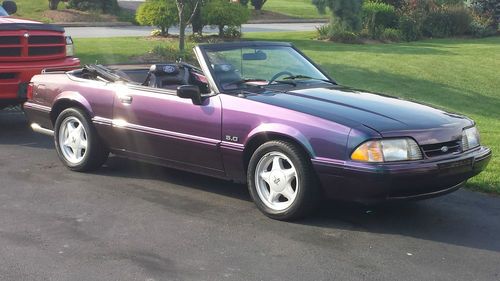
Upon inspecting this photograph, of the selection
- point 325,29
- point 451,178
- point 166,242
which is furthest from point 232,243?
point 325,29

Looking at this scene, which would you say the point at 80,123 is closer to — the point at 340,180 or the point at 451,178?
the point at 340,180

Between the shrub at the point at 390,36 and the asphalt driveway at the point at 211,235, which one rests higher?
the shrub at the point at 390,36

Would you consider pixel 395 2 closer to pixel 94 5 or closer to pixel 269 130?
pixel 94 5

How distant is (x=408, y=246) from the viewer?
4820 millimetres

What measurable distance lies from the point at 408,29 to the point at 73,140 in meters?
19.0

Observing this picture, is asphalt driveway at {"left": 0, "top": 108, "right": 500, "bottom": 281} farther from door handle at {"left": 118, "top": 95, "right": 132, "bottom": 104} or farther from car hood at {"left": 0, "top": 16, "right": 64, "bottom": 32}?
car hood at {"left": 0, "top": 16, "right": 64, "bottom": 32}

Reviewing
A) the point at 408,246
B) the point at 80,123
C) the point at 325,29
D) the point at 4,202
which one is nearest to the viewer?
the point at 408,246

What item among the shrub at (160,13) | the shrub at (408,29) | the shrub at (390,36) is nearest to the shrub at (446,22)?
the shrub at (408,29)

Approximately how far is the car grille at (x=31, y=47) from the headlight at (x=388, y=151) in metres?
5.70

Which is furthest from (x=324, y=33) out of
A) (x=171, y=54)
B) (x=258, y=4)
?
(x=258, y=4)

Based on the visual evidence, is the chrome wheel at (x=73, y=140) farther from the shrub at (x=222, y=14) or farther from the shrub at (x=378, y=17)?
the shrub at (x=378, y=17)

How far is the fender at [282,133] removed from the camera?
510 centimetres

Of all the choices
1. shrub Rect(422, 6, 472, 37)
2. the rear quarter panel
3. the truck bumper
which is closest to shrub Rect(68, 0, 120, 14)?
shrub Rect(422, 6, 472, 37)

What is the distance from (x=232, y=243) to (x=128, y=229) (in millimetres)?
853
